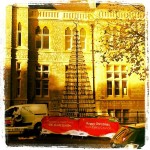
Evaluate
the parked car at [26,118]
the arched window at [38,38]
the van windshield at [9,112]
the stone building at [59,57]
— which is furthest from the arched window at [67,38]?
the van windshield at [9,112]

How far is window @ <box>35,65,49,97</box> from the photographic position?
17.9ft

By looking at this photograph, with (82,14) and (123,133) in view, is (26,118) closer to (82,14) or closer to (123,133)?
(123,133)

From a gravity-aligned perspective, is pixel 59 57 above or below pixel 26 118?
above

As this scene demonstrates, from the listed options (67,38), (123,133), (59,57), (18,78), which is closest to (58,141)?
(123,133)

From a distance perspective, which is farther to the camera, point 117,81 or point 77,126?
point 117,81

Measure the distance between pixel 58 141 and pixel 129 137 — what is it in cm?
85

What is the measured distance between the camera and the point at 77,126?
5363 mm

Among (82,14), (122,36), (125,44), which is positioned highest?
(82,14)

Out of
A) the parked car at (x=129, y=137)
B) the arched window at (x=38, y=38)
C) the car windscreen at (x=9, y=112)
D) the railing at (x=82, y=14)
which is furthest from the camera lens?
the arched window at (x=38, y=38)

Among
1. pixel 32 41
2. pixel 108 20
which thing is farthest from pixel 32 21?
pixel 108 20

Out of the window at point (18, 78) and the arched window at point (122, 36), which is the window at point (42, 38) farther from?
the arched window at point (122, 36)

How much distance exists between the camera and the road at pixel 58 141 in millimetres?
5262

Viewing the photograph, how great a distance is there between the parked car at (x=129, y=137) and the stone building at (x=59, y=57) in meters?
0.12

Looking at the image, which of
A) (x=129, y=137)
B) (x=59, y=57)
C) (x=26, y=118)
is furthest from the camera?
(x=59, y=57)
